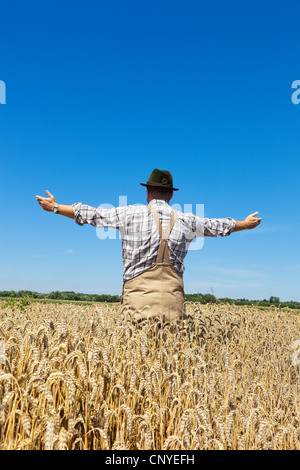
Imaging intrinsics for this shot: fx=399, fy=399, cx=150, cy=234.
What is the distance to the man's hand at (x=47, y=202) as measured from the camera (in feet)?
18.0

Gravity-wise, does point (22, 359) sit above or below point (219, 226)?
below

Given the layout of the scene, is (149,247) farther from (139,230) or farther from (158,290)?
(158,290)

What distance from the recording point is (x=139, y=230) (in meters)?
5.29

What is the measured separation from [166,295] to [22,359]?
2410 millimetres

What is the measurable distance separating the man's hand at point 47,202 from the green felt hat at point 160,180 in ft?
4.23

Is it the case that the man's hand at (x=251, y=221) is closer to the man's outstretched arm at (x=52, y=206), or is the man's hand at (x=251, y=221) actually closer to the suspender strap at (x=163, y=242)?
the suspender strap at (x=163, y=242)

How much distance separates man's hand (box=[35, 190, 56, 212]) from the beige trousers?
138 centimetres

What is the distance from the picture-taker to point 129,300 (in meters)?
5.35

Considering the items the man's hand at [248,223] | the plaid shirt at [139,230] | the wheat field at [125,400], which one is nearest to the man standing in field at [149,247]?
the plaid shirt at [139,230]

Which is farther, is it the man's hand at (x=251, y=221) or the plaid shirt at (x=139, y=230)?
the man's hand at (x=251, y=221)

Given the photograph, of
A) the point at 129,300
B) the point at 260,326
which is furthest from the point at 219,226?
the point at 260,326

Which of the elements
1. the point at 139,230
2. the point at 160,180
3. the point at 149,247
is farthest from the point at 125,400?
the point at 160,180

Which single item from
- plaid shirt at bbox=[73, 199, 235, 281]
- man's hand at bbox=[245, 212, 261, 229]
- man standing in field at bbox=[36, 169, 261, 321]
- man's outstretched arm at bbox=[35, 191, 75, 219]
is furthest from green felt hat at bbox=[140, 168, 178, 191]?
man's hand at bbox=[245, 212, 261, 229]
